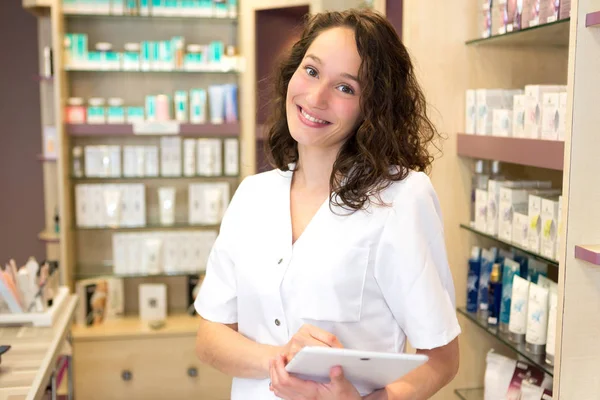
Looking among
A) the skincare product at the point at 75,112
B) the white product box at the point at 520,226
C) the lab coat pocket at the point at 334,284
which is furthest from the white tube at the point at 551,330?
the skincare product at the point at 75,112

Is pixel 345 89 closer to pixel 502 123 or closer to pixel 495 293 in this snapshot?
pixel 502 123

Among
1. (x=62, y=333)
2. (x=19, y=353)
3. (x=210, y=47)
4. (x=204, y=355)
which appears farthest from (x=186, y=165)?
(x=204, y=355)

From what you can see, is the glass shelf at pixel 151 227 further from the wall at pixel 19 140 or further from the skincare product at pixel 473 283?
the skincare product at pixel 473 283

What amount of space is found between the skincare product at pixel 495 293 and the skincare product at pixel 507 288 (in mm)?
39

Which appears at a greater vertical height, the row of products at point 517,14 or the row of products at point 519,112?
the row of products at point 517,14

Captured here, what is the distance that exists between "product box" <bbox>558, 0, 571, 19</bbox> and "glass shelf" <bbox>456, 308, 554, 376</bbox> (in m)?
1.12

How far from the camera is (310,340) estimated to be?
133 centimetres

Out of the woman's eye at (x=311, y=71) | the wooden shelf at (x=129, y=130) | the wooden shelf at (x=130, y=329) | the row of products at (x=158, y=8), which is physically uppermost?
the row of products at (x=158, y=8)

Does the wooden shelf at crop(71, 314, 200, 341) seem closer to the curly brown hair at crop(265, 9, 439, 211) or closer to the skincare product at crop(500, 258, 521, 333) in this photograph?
the skincare product at crop(500, 258, 521, 333)

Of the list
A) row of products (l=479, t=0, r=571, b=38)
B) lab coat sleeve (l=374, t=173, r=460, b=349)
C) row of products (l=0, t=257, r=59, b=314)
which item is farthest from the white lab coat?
row of products (l=0, t=257, r=59, b=314)

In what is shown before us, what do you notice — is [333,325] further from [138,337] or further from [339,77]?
[138,337]

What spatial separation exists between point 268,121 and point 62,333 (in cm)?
137

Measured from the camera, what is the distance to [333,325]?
151 cm

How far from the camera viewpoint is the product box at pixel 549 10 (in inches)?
86.7
